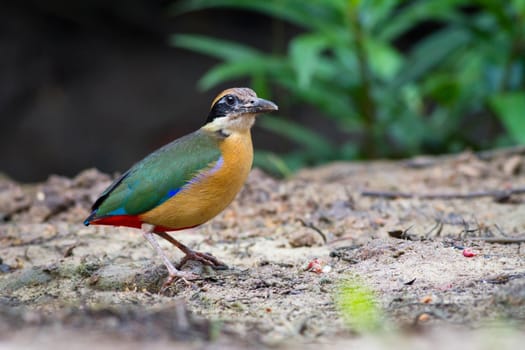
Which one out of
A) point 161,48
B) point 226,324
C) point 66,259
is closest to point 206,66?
point 161,48

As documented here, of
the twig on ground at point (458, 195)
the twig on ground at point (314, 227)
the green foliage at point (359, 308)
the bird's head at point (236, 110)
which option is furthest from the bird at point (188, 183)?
the twig on ground at point (458, 195)

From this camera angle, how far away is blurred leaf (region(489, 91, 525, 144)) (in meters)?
7.86

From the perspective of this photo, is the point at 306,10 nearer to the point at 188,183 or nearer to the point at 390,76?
the point at 390,76

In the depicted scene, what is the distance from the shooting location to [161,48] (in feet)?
49.2

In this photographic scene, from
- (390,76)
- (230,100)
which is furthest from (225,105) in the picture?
(390,76)

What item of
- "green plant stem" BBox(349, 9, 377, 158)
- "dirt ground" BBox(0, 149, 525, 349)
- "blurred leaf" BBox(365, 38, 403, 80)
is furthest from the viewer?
"green plant stem" BBox(349, 9, 377, 158)

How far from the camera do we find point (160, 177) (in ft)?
16.4

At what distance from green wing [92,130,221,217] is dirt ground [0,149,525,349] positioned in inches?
13.8

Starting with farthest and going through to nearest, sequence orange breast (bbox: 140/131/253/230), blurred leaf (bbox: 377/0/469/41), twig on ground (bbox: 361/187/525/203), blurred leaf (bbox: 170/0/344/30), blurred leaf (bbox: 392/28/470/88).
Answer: blurred leaf (bbox: 392/28/470/88), blurred leaf (bbox: 170/0/344/30), blurred leaf (bbox: 377/0/469/41), twig on ground (bbox: 361/187/525/203), orange breast (bbox: 140/131/253/230)

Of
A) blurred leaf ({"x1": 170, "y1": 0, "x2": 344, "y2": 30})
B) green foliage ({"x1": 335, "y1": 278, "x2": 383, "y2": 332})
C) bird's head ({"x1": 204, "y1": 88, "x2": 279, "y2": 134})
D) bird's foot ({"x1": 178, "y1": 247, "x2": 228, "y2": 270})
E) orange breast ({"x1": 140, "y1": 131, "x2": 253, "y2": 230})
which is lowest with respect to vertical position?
green foliage ({"x1": 335, "y1": 278, "x2": 383, "y2": 332})

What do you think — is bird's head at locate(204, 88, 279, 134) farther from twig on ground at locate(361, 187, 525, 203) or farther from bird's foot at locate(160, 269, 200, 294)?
twig on ground at locate(361, 187, 525, 203)

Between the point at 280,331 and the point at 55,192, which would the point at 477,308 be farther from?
the point at 55,192

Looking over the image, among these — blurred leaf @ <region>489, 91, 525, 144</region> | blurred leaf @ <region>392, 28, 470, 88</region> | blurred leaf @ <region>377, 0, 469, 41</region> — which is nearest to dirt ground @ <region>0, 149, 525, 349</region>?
blurred leaf @ <region>489, 91, 525, 144</region>

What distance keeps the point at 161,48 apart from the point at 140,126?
4.70 feet
